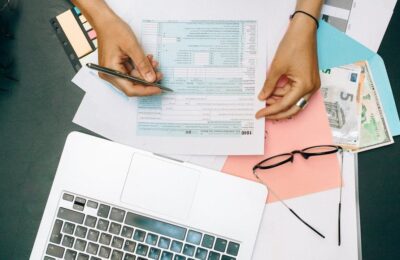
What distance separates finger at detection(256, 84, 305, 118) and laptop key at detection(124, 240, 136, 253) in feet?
1.13

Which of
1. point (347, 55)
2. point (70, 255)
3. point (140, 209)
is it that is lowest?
point (70, 255)

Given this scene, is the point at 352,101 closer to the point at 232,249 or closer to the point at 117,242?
the point at 232,249

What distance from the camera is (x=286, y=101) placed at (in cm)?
76

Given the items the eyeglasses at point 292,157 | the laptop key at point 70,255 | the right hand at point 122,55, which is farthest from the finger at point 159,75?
the laptop key at point 70,255

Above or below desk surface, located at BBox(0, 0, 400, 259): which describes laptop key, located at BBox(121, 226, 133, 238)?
below

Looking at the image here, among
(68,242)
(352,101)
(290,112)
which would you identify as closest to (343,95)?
(352,101)

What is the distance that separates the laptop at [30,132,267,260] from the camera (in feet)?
2.46

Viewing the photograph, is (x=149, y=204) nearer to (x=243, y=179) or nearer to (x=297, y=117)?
(x=243, y=179)

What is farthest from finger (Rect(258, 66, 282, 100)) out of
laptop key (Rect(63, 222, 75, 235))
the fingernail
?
laptop key (Rect(63, 222, 75, 235))

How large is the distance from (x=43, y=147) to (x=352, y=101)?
0.61 meters

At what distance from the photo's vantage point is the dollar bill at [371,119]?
31.6 inches

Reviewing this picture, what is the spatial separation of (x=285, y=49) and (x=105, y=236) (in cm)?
48

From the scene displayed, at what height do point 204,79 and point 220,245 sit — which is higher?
point 204,79

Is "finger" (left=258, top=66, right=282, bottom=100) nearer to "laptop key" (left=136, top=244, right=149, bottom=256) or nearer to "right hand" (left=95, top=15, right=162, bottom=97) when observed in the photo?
"right hand" (left=95, top=15, right=162, bottom=97)
